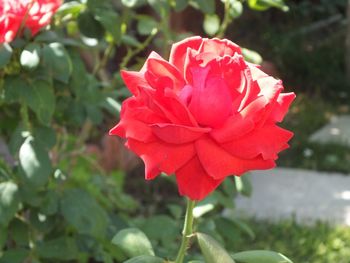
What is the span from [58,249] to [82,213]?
0.17 m

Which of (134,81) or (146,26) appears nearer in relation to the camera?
(134,81)

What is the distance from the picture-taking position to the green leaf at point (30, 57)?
5.86ft

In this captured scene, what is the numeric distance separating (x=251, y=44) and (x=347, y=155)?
3.39 metres

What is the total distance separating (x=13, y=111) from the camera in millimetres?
2297

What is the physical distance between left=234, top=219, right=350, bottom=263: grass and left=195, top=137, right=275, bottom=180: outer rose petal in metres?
2.32

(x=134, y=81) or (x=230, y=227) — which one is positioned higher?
(x=134, y=81)

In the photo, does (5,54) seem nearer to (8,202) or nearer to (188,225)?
(8,202)

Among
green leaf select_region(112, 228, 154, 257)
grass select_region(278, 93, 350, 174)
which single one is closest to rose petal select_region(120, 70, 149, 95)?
green leaf select_region(112, 228, 154, 257)

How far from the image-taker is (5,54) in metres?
1.78

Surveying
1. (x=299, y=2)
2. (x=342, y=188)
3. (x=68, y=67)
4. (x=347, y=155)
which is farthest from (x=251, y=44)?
(x=68, y=67)

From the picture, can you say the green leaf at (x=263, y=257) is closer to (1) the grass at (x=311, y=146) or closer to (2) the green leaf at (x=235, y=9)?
(2) the green leaf at (x=235, y=9)

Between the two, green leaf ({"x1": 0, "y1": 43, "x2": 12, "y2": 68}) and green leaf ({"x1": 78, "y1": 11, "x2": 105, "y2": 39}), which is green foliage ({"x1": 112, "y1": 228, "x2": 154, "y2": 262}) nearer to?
green leaf ({"x1": 0, "y1": 43, "x2": 12, "y2": 68})

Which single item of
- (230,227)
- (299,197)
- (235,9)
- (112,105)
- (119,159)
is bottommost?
(299,197)

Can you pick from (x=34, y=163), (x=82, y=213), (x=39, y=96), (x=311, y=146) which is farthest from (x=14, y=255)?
(x=311, y=146)
